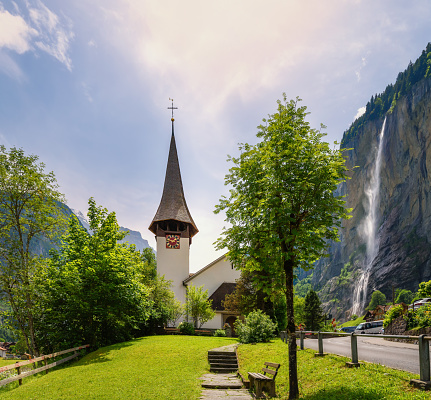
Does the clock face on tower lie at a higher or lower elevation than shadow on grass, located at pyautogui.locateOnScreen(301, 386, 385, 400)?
higher

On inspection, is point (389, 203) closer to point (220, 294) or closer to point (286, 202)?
point (220, 294)

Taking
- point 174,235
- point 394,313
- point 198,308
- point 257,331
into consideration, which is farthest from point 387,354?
point 174,235

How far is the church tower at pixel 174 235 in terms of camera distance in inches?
1790

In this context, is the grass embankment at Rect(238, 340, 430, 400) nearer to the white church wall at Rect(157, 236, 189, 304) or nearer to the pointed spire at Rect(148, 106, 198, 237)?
the white church wall at Rect(157, 236, 189, 304)

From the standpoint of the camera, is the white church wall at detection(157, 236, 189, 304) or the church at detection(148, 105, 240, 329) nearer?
the church at detection(148, 105, 240, 329)

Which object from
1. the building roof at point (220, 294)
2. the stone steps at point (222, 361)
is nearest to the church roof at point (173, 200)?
the building roof at point (220, 294)

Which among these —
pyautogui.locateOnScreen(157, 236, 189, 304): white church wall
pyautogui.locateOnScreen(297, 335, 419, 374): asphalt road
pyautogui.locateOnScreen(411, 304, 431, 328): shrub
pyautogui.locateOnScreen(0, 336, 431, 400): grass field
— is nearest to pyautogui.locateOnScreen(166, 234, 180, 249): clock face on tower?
pyautogui.locateOnScreen(157, 236, 189, 304): white church wall

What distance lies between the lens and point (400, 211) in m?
119

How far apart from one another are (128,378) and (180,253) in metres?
33.7

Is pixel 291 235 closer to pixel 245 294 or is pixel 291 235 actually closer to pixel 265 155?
pixel 265 155

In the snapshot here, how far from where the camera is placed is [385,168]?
13350 cm

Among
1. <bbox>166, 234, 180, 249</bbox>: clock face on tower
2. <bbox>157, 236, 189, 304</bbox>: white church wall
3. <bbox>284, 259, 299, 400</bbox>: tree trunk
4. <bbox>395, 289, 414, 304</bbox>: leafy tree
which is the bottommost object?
<bbox>284, 259, 299, 400</bbox>: tree trunk

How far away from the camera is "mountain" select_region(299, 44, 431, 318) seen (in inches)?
4259

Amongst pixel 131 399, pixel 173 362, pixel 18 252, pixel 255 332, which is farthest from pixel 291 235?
pixel 18 252
